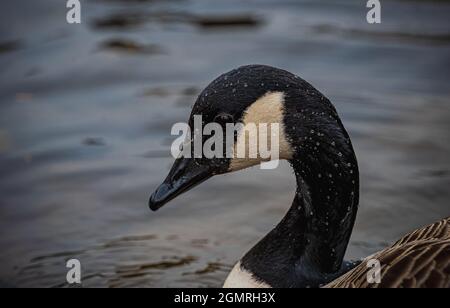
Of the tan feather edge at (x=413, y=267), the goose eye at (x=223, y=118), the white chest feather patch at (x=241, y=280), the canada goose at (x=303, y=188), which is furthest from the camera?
the white chest feather patch at (x=241, y=280)

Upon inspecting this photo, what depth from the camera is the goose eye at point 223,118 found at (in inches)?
152

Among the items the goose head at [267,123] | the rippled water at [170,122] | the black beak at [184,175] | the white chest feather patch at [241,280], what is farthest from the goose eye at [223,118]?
the rippled water at [170,122]

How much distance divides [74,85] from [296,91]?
14.4 ft

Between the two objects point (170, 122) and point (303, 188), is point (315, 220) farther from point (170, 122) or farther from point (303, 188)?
point (170, 122)

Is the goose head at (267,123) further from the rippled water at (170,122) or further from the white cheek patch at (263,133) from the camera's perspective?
the rippled water at (170,122)

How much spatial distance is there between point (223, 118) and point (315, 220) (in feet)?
2.35

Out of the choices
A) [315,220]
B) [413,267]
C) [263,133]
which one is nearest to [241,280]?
[315,220]

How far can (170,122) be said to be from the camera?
714cm

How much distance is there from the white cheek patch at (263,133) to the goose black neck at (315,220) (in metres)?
0.08

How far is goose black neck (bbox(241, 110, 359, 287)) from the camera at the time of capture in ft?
13.1

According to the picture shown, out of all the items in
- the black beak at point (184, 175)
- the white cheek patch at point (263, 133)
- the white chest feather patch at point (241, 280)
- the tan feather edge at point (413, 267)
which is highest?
the white cheek patch at point (263, 133)

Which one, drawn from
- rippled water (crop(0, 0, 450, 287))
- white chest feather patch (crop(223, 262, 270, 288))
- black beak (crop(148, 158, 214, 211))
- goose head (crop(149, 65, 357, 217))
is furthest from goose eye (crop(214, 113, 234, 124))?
rippled water (crop(0, 0, 450, 287))
